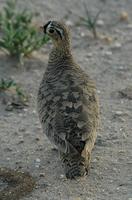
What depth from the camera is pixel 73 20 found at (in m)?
11.3

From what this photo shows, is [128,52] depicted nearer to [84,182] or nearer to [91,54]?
[91,54]

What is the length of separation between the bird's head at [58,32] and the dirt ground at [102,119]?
3.63 ft

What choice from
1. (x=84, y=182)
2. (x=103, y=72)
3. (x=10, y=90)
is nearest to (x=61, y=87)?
(x=84, y=182)

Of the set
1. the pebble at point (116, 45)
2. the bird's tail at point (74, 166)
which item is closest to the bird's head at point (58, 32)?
the bird's tail at point (74, 166)

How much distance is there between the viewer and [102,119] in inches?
338

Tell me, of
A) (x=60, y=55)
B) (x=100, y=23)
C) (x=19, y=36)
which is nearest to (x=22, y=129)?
(x=60, y=55)

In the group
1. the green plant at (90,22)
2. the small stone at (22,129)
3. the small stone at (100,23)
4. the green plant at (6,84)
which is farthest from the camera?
the small stone at (100,23)

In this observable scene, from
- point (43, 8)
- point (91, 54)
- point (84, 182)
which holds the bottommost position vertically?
point (84, 182)

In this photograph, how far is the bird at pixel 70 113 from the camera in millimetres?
6785

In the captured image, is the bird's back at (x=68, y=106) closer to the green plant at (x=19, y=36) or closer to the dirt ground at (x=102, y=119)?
the dirt ground at (x=102, y=119)

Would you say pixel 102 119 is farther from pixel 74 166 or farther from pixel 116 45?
pixel 116 45

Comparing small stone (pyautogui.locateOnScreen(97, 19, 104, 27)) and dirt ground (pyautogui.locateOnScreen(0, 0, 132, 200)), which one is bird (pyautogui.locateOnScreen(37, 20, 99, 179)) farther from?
small stone (pyautogui.locateOnScreen(97, 19, 104, 27))

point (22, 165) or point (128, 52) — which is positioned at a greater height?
point (128, 52)

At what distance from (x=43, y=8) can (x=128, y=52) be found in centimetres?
200
